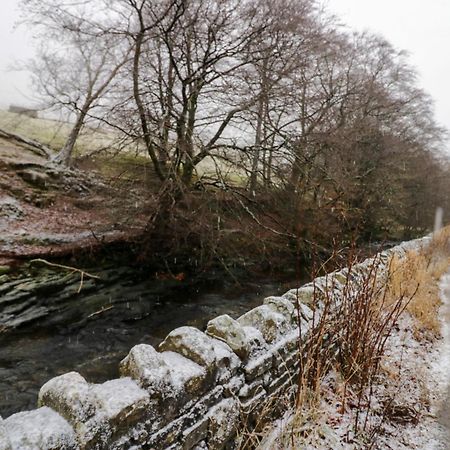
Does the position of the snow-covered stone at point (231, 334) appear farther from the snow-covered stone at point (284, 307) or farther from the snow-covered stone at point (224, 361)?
the snow-covered stone at point (284, 307)

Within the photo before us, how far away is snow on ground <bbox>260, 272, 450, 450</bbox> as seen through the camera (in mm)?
2328

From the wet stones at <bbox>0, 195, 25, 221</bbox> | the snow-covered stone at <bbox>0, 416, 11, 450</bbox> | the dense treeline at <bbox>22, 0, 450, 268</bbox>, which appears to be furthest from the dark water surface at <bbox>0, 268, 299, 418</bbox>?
the wet stones at <bbox>0, 195, 25, 221</bbox>

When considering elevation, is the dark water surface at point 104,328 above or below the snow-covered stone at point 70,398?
below

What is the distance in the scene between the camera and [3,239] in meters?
7.77

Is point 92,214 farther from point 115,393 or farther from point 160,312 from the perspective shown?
point 115,393

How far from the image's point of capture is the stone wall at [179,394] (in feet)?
4.61

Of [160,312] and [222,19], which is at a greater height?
[222,19]

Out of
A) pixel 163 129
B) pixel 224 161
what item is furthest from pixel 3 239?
pixel 224 161

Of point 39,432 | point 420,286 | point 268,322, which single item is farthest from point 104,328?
point 420,286

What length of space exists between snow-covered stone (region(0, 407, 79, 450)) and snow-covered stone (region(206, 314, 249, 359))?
1103 millimetres

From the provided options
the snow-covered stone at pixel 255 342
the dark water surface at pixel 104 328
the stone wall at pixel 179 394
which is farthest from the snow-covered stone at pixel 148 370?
the dark water surface at pixel 104 328

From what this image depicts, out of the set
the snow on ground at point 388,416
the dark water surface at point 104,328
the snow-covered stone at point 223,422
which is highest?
the snow-covered stone at point 223,422

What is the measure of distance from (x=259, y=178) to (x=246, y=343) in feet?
19.8

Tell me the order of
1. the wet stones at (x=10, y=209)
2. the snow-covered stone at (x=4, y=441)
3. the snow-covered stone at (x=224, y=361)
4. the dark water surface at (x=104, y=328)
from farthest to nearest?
the wet stones at (x=10, y=209), the dark water surface at (x=104, y=328), the snow-covered stone at (x=224, y=361), the snow-covered stone at (x=4, y=441)
